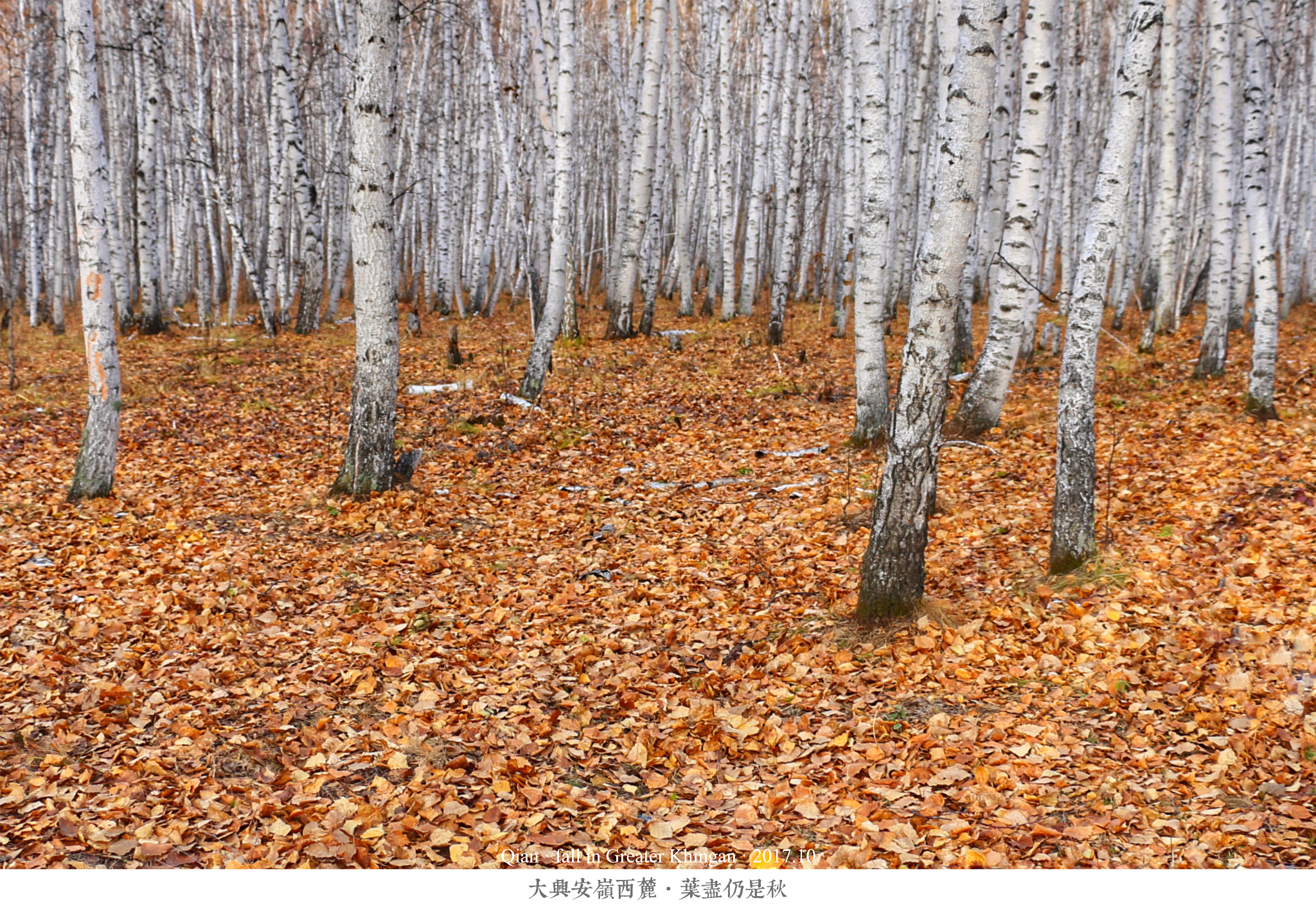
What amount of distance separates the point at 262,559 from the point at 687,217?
15.2 metres

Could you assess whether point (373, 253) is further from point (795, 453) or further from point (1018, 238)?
point (1018, 238)

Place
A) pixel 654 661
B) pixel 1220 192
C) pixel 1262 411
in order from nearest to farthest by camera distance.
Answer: pixel 654 661 < pixel 1262 411 < pixel 1220 192

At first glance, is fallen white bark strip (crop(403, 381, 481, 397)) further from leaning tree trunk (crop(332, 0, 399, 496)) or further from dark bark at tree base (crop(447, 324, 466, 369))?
leaning tree trunk (crop(332, 0, 399, 496))

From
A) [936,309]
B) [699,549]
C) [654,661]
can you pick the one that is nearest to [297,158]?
[699,549]

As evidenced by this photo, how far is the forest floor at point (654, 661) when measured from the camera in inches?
133

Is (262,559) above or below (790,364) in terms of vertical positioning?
below

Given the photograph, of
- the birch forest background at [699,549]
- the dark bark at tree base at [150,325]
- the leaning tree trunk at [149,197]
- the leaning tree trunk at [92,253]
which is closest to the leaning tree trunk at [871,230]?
the birch forest background at [699,549]

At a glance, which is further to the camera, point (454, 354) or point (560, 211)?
point (454, 354)

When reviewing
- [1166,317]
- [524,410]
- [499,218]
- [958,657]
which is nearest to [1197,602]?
[958,657]

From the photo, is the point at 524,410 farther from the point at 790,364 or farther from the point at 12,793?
the point at 12,793

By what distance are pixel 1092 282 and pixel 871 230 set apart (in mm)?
3342

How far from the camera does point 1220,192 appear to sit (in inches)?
355

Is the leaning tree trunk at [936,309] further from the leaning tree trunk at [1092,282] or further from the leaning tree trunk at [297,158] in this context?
the leaning tree trunk at [297,158]
